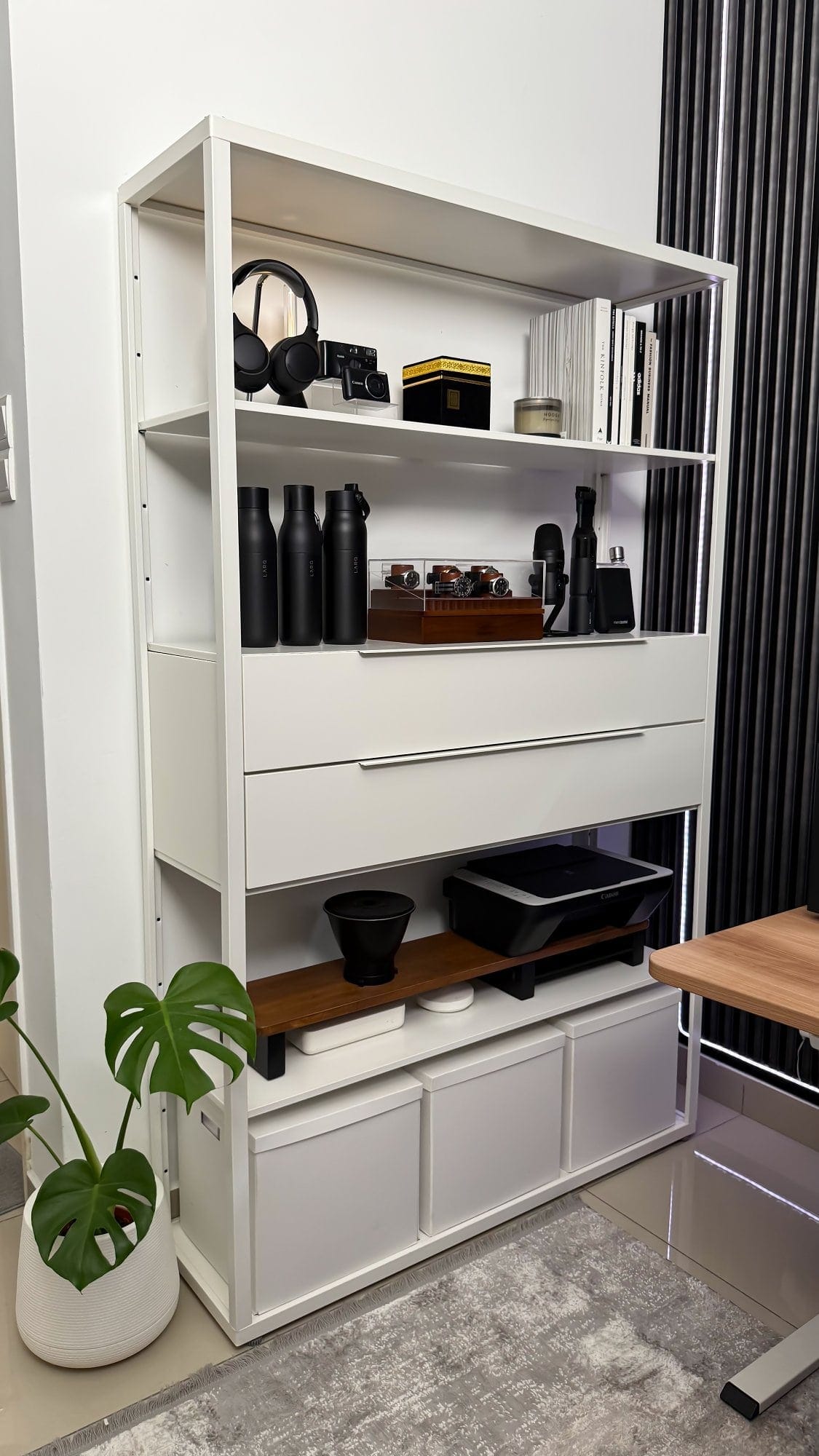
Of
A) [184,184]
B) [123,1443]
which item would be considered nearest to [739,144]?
[184,184]

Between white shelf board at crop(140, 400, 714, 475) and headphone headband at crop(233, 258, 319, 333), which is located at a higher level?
headphone headband at crop(233, 258, 319, 333)

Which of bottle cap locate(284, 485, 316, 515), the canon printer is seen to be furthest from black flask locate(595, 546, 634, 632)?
bottle cap locate(284, 485, 316, 515)

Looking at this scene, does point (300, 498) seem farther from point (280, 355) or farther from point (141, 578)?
point (141, 578)

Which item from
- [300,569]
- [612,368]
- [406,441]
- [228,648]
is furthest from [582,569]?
[228,648]

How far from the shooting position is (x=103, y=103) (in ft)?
5.81

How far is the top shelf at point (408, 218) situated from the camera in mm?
1602

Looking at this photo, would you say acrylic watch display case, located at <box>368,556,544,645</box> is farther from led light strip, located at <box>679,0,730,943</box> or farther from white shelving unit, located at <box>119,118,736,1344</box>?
led light strip, located at <box>679,0,730,943</box>

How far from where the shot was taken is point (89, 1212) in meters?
1.56

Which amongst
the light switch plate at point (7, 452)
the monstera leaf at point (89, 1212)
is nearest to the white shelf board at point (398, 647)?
the light switch plate at point (7, 452)

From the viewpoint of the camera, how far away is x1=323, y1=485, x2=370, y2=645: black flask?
5.92 feet

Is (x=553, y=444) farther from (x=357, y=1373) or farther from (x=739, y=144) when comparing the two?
(x=357, y=1373)

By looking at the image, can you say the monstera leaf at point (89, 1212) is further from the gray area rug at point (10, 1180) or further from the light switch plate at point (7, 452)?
the light switch plate at point (7, 452)

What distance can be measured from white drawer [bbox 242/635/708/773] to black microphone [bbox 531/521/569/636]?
0.63 feet

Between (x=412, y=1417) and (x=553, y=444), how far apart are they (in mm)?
1697
